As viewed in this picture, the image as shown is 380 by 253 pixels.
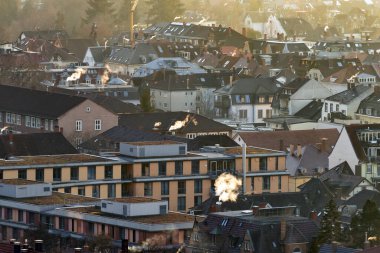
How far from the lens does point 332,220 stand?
2562 inches

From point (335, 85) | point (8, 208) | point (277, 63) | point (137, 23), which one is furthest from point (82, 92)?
point (137, 23)

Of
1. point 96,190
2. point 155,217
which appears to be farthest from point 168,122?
point 155,217

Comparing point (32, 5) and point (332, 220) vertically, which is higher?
point (32, 5)

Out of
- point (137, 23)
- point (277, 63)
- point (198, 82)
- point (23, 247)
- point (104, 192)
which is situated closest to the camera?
point (23, 247)

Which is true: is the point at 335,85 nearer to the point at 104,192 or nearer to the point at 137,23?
the point at 104,192

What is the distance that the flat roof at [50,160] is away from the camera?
78.6m

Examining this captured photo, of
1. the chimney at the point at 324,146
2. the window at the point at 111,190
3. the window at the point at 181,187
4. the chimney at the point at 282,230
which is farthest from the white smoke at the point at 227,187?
the chimney at the point at 282,230

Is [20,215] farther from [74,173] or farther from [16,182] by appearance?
[74,173]

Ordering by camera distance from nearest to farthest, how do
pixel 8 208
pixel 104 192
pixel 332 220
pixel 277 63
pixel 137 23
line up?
pixel 332 220 < pixel 8 208 < pixel 104 192 < pixel 277 63 < pixel 137 23

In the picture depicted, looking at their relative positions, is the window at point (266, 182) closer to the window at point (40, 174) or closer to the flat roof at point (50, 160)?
the flat roof at point (50, 160)

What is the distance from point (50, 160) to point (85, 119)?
59.7 feet

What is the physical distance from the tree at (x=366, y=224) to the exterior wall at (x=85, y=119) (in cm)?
Answer: 3191

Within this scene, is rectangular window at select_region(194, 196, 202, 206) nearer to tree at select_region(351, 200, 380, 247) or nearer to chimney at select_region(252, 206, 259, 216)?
tree at select_region(351, 200, 380, 247)

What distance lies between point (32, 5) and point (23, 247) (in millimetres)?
131305
